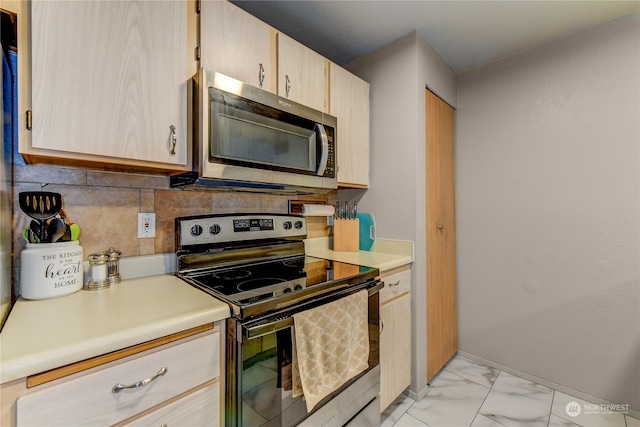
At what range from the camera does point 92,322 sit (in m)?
0.77

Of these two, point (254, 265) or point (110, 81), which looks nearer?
point (110, 81)

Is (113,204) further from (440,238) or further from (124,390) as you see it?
(440,238)

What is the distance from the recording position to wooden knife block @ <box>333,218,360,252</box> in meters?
2.04

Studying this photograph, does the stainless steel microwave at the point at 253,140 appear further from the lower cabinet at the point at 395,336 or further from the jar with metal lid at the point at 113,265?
the lower cabinet at the point at 395,336

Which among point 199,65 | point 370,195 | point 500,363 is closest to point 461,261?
point 500,363

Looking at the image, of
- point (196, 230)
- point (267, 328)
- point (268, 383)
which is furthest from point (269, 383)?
point (196, 230)

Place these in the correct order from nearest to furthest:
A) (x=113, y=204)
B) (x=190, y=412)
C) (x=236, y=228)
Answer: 1. (x=190, y=412)
2. (x=113, y=204)
3. (x=236, y=228)

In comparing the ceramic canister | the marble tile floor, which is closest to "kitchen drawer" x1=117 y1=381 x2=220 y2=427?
the ceramic canister

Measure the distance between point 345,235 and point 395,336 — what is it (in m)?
0.73

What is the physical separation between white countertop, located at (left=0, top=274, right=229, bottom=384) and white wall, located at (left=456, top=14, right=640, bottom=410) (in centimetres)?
216

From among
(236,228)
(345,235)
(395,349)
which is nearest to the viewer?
(236,228)

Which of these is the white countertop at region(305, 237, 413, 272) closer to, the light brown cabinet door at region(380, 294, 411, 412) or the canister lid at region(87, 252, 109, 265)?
the light brown cabinet door at region(380, 294, 411, 412)

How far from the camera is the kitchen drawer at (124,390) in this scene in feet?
2.04

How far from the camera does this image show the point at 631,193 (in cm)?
169
